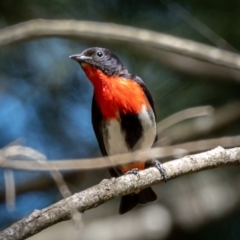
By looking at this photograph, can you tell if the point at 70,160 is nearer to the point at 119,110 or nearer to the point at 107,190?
the point at 107,190

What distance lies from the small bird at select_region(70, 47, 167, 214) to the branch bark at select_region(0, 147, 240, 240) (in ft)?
2.21

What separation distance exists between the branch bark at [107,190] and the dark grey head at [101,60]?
3.21 ft

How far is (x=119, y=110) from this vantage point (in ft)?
11.4

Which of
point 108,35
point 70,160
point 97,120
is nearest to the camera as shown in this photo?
point 70,160

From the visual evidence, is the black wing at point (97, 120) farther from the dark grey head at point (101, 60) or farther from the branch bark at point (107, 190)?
the branch bark at point (107, 190)

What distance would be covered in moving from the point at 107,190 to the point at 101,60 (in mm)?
1227

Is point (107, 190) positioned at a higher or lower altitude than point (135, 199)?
lower

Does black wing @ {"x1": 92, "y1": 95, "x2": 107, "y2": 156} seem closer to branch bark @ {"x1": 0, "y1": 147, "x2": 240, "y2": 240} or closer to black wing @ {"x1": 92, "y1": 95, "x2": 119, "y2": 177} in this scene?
black wing @ {"x1": 92, "y1": 95, "x2": 119, "y2": 177}

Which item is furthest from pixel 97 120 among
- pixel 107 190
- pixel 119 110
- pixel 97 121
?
pixel 107 190

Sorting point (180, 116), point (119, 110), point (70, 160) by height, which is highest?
point (119, 110)

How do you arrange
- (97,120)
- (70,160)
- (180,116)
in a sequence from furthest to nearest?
(97,120), (180,116), (70,160)

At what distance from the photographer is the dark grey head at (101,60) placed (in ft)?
11.7

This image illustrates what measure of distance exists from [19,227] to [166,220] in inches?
74.6

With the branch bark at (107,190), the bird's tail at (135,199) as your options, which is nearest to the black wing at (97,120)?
the bird's tail at (135,199)
